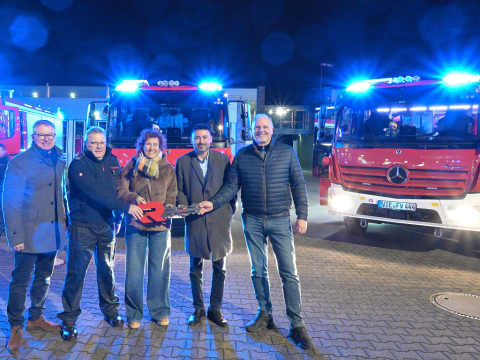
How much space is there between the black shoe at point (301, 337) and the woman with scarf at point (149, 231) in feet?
3.91

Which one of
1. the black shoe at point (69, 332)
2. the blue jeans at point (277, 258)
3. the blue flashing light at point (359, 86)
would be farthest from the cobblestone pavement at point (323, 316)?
the blue flashing light at point (359, 86)

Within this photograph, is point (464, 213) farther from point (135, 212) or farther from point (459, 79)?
point (135, 212)

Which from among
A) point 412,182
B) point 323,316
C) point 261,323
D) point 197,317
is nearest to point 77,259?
point 197,317

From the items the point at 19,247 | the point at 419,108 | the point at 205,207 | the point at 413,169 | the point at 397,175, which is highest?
the point at 419,108

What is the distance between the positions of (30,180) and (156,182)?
1.07 meters

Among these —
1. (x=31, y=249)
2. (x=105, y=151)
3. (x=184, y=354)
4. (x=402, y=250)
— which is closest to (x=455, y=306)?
(x=402, y=250)

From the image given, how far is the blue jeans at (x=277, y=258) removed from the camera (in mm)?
3578

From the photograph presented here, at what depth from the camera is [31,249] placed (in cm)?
340

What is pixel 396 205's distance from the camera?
6.63 metres

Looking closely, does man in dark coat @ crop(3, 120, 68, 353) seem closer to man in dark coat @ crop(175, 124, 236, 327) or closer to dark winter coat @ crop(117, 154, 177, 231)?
dark winter coat @ crop(117, 154, 177, 231)

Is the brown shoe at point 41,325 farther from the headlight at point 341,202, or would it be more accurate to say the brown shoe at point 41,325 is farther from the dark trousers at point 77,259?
the headlight at point 341,202

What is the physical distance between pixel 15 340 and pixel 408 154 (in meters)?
5.99

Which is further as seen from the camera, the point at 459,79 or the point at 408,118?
the point at 408,118

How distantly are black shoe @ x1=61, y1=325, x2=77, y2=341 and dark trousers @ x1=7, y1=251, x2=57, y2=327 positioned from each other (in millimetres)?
310
